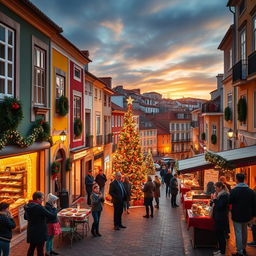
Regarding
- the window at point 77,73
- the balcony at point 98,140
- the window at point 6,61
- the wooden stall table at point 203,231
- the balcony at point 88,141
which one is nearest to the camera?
A: the wooden stall table at point 203,231

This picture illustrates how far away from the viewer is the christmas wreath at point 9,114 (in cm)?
897

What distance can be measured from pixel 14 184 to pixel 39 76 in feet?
14.0

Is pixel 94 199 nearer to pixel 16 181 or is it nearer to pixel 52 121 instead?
pixel 16 181

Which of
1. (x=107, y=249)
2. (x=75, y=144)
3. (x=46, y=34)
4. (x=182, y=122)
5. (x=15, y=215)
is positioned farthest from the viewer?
(x=182, y=122)

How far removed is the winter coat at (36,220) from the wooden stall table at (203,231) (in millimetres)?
3835

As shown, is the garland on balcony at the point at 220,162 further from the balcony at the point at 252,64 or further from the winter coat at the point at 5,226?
the winter coat at the point at 5,226

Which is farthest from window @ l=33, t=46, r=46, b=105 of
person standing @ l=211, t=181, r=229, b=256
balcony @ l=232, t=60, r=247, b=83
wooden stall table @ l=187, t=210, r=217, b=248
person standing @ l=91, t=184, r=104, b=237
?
balcony @ l=232, t=60, r=247, b=83

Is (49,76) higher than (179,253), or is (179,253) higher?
(49,76)

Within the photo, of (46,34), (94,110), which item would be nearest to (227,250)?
(46,34)

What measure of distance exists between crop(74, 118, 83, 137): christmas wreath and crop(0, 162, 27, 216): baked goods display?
5732mm

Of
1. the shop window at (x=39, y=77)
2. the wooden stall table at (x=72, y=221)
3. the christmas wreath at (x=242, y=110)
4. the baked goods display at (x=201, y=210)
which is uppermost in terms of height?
the shop window at (x=39, y=77)

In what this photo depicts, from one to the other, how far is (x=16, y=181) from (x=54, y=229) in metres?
4.12

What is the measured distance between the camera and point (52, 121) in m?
13.7

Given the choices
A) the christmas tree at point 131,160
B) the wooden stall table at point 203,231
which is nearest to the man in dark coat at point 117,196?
the wooden stall table at point 203,231
